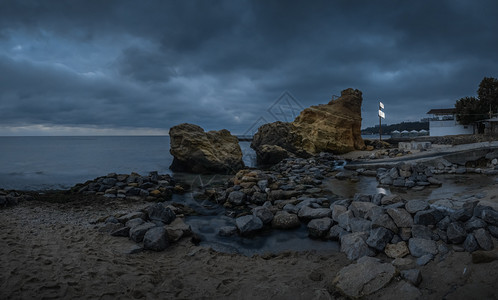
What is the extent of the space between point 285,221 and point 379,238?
284cm

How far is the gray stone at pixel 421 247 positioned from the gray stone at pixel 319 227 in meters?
2.11

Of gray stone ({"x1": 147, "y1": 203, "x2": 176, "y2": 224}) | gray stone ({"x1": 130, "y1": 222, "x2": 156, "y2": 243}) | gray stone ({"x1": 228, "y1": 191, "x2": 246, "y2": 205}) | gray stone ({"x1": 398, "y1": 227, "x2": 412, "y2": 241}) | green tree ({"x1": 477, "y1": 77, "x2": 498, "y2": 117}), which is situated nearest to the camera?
gray stone ({"x1": 398, "y1": 227, "x2": 412, "y2": 241})

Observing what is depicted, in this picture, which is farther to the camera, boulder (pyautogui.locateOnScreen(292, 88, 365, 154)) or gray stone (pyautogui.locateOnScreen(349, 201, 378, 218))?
boulder (pyautogui.locateOnScreen(292, 88, 365, 154))

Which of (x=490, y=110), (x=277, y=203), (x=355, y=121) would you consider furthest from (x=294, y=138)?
(x=490, y=110)

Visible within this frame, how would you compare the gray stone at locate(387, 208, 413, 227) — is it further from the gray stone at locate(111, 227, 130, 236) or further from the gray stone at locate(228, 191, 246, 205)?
the gray stone at locate(111, 227, 130, 236)

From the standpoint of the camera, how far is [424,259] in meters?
4.73

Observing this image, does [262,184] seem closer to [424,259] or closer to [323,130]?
[424,259]

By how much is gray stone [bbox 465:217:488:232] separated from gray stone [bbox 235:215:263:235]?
4934 mm

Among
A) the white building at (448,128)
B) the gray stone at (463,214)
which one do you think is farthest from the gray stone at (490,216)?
the white building at (448,128)

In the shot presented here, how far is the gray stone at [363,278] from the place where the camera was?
13.0ft

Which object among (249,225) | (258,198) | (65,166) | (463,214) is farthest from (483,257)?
(65,166)

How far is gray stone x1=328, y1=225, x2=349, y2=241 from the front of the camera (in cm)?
661

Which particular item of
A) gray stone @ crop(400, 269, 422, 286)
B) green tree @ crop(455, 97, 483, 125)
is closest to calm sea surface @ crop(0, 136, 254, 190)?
gray stone @ crop(400, 269, 422, 286)

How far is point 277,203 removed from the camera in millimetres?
10305
